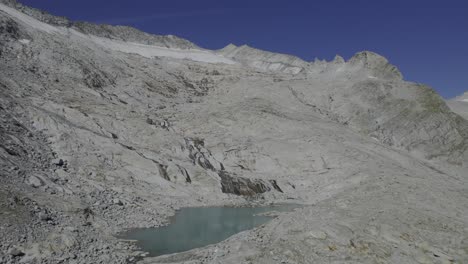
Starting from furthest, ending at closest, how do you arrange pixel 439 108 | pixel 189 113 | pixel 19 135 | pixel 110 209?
1. pixel 439 108
2. pixel 189 113
3. pixel 19 135
4. pixel 110 209

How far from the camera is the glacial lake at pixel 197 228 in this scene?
30328 mm

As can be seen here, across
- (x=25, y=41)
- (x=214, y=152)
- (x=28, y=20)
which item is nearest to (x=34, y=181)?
(x=214, y=152)

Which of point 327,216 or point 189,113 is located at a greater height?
point 189,113

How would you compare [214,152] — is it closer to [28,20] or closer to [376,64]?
[28,20]

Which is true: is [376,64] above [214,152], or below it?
above

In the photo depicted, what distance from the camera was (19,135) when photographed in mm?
41375

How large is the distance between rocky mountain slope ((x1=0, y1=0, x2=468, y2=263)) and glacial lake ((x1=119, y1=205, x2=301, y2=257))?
151 cm

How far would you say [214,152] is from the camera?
6309cm

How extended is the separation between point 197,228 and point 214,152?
26.5 metres

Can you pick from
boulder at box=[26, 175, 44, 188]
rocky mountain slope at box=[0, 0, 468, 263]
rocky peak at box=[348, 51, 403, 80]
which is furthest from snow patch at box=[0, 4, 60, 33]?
rocky peak at box=[348, 51, 403, 80]

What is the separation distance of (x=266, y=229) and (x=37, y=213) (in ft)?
48.7

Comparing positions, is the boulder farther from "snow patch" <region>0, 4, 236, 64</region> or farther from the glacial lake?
"snow patch" <region>0, 4, 236, 64</region>

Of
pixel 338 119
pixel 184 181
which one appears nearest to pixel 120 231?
pixel 184 181

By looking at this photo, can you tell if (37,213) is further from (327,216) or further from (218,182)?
(218,182)
